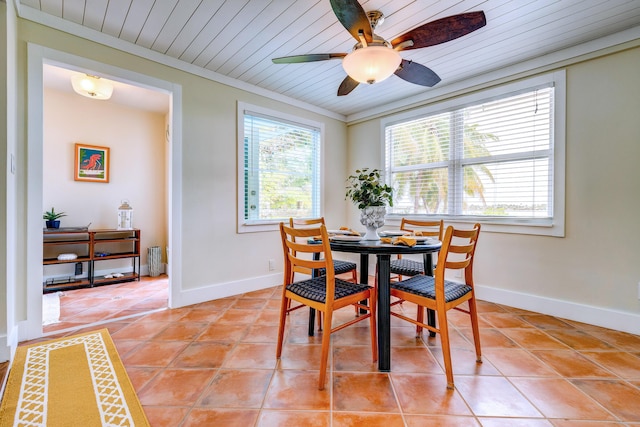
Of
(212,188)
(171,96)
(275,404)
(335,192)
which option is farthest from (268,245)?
(275,404)

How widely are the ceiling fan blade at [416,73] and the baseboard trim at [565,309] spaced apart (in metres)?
2.18

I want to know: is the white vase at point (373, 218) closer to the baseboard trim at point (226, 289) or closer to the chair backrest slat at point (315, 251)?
the chair backrest slat at point (315, 251)

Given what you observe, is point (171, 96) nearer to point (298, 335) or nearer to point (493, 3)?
point (298, 335)

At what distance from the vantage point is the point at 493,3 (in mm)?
1858

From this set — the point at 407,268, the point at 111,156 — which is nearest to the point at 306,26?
the point at 407,268

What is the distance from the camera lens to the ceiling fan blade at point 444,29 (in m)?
1.50

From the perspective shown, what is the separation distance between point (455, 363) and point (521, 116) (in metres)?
2.39

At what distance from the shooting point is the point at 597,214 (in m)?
2.33

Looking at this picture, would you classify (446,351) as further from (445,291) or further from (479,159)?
(479,159)

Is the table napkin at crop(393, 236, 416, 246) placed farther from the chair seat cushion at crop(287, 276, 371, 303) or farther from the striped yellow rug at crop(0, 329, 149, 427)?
the striped yellow rug at crop(0, 329, 149, 427)

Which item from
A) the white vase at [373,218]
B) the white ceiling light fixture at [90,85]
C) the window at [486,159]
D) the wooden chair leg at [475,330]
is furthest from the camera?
the white ceiling light fixture at [90,85]

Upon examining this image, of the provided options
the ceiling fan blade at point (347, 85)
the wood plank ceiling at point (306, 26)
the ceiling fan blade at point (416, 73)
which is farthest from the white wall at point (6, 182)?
the ceiling fan blade at point (416, 73)

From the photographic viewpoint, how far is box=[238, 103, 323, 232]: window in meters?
3.25

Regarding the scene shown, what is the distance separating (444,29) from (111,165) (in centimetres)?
428
